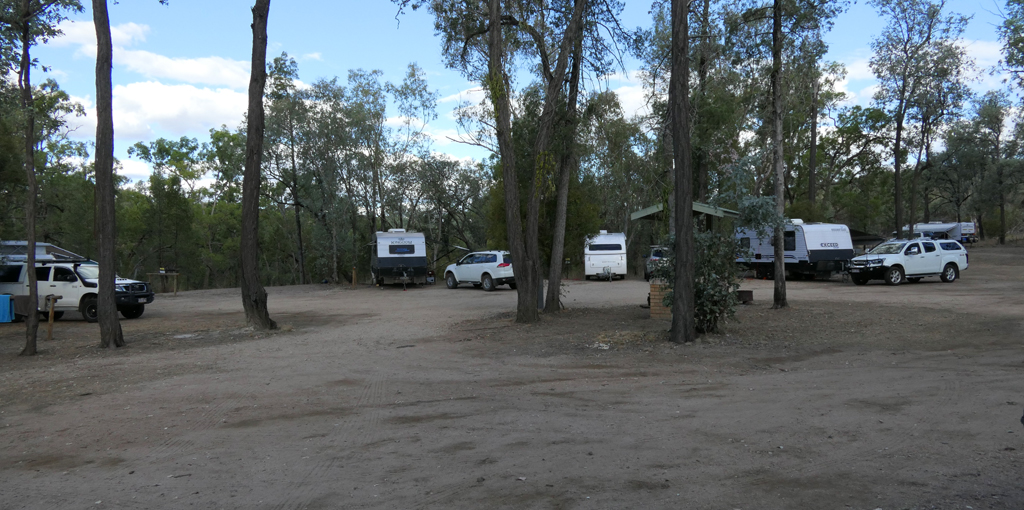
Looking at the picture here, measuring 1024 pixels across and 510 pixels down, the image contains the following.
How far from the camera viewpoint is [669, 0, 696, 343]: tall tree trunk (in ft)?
36.1

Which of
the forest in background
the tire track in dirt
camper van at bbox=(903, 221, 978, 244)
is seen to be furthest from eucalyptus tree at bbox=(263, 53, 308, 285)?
camper van at bbox=(903, 221, 978, 244)

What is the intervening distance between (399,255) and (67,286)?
43.3 feet

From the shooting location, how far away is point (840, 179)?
4875cm

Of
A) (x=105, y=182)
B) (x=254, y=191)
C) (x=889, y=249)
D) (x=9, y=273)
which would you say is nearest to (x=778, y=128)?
(x=889, y=249)

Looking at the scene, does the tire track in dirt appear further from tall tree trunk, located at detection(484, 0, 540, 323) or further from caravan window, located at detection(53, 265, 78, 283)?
caravan window, located at detection(53, 265, 78, 283)

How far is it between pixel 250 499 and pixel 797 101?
16.5 metres

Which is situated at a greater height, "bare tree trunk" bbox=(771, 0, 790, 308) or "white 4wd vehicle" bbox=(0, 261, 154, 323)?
"bare tree trunk" bbox=(771, 0, 790, 308)

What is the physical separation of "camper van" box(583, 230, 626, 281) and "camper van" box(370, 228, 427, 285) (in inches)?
310

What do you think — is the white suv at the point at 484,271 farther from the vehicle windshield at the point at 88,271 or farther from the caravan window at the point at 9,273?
the caravan window at the point at 9,273

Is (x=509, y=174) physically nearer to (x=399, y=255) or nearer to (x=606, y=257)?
(x=399, y=255)

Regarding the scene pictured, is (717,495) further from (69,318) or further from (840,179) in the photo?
(840,179)

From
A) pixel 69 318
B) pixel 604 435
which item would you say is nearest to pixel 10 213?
pixel 69 318

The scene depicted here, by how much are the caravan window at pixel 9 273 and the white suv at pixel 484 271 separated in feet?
50.1

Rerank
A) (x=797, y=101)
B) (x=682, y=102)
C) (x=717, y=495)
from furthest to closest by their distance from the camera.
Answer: (x=797, y=101)
(x=682, y=102)
(x=717, y=495)
